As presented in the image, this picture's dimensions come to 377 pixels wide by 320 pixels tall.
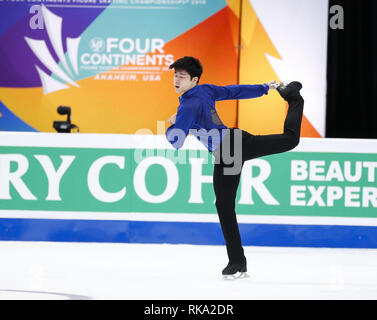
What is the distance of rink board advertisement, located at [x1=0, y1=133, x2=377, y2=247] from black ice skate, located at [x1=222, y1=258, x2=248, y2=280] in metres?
1.02

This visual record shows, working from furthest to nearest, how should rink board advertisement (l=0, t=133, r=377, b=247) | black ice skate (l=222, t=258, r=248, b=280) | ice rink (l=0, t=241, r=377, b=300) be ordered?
rink board advertisement (l=0, t=133, r=377, b=247), black ice skate (l=222, t=258, r=248, b=280), ice rink (l=0, t=241, r=377, b=300)

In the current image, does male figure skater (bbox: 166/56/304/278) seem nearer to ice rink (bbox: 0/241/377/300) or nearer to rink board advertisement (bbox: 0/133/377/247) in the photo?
ice rink (bbox: 0/241/377/300)

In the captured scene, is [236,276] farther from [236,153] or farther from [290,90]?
[290,90]

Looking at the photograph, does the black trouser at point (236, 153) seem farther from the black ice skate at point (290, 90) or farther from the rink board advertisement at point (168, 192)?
the rink board advertisement at point (168, 192)

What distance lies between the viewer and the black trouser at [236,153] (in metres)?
2.72

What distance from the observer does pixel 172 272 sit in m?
Answer: 2.97

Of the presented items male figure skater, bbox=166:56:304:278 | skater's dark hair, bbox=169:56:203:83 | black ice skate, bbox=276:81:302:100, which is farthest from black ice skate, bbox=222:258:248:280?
skater's dark hair, bbox=169:56:203:83

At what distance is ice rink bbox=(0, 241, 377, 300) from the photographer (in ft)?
8.17

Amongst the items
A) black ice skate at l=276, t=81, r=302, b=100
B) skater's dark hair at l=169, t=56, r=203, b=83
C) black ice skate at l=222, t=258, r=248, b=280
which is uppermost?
skater's dark hair at l=169, t=56, r=203, b=83

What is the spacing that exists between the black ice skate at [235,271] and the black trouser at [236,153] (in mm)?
27

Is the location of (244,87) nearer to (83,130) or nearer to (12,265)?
(12,265)

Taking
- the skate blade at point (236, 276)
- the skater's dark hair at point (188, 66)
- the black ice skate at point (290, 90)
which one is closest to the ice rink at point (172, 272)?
the skate blade at point (236, 276)

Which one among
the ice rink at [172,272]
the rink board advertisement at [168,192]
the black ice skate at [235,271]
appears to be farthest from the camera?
the rink board advertisement at [168,192]
